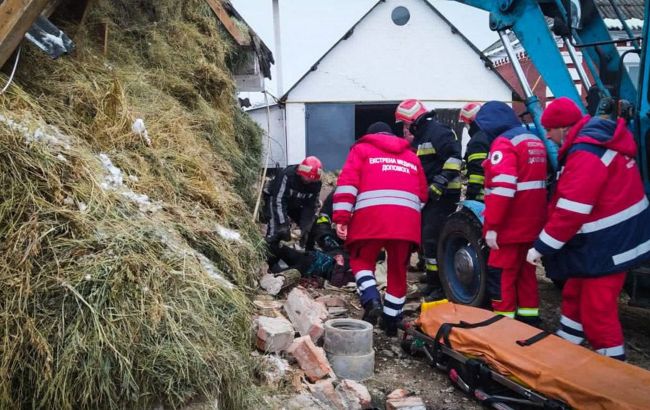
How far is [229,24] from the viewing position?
23.6 feet

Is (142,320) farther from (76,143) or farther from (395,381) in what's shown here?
(395,381)

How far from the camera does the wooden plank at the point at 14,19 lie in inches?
125

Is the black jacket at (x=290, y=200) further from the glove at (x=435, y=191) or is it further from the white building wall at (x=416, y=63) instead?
the white building wall at (x=416, y=63)

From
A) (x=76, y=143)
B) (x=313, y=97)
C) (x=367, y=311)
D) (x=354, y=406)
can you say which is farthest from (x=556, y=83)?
(x=313, y=97)

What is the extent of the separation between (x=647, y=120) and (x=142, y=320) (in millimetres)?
3720

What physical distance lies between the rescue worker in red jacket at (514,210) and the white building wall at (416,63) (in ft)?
41.3

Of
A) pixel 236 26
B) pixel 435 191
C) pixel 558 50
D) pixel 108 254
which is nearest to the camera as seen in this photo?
pixel 108 254

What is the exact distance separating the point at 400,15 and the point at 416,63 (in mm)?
1479

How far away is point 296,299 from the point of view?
15.2 feet

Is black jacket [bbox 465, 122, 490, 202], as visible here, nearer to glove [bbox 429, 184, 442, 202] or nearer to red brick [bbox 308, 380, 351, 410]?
glove [bbox 429, 184, 442, 202]

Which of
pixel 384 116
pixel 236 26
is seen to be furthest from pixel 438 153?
pixel 384 116

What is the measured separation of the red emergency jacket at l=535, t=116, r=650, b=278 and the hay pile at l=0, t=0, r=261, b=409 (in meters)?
2.15

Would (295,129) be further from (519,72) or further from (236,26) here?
(519,72)

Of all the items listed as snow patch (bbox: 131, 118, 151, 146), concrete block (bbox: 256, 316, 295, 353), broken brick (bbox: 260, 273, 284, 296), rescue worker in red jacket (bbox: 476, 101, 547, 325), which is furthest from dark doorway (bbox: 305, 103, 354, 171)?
concrete block (bbox: 256, 316, 295, 353)
